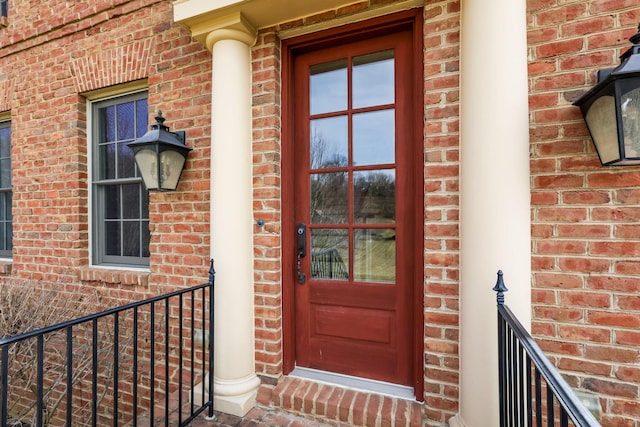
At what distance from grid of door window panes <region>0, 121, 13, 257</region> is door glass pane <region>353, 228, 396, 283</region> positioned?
392 cm

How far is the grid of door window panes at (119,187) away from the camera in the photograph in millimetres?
2697

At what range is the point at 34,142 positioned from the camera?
9.59ft

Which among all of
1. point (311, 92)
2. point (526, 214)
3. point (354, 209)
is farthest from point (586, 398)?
point (311, 92)

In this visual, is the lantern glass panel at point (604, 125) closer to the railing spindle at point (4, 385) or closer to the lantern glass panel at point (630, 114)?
the lantern glass panel at point (630, 114)

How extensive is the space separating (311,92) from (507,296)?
1.71 metres

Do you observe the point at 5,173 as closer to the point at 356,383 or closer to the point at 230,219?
the point at 230,219

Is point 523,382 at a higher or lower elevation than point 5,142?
lower

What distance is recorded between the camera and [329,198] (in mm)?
2090

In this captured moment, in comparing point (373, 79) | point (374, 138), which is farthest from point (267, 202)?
point (373, 79)

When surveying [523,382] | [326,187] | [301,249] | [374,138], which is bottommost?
[523,382]

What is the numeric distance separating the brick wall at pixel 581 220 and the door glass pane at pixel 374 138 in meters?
0.74

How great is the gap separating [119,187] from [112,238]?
0.48m

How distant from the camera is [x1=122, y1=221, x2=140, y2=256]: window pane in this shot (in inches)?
107

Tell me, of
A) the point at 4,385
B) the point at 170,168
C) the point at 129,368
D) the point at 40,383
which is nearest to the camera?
the point at 4,385
